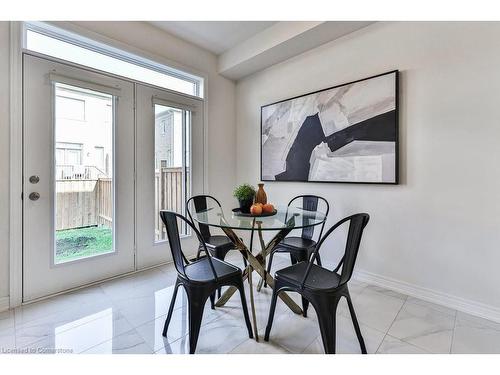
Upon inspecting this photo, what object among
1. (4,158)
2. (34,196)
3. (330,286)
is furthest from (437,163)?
(4,158)

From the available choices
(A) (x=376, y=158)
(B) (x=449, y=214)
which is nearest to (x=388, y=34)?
(A) (x=376, y=158)

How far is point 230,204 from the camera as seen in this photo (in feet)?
12.4

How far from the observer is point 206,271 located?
165 cm

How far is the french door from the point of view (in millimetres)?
2133

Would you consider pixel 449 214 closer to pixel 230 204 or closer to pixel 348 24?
pixel 348 24

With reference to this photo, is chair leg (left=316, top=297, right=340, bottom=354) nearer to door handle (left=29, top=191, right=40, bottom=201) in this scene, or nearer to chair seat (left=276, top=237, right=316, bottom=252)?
chair seat (left=276, top=237, right=316, bottom=252)

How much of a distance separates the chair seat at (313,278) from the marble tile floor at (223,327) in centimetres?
43

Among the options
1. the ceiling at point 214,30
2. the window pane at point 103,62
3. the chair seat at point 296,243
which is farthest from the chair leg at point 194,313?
the ceiling at point 214,30

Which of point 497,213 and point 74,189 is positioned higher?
point 74,189

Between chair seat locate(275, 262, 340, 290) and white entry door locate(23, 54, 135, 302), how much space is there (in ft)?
6.37

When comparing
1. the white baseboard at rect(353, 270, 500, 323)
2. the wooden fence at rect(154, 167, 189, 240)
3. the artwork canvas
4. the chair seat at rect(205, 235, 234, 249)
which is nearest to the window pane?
the wooden fence at rect(154, 167, 189, 240)

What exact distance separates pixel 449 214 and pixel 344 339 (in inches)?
53.5

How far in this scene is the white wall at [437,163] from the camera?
1.87m
